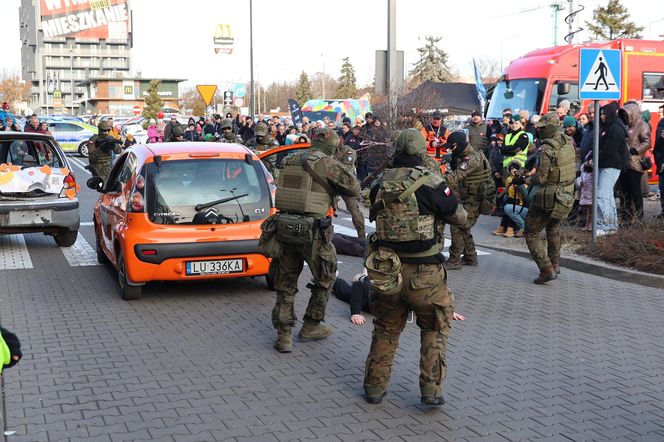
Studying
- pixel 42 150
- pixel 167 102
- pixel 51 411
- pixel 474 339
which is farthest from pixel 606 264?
pixel 167 102

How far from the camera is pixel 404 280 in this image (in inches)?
208

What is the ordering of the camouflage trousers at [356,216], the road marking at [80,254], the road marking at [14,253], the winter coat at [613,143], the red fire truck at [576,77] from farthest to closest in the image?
the red fire truck at [576,77], the winter coat at [613,143], the camouflage trousers at [356,216], the road marking at [80,254], the road marking at [14,253]

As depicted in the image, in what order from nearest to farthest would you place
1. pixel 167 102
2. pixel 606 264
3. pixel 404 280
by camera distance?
1. pixel 404 280
2. pixel 606 264
3. pixel 167 102

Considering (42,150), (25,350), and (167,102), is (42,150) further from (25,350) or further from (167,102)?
(167,102)

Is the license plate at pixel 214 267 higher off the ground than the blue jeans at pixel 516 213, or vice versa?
the blue jeans at pixel 516 213

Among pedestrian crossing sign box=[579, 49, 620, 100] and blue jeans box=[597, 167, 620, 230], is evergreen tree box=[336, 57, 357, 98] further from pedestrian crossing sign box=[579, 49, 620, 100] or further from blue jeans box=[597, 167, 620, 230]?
pedestrian crossing sign box=[579, 49, 620, 100]

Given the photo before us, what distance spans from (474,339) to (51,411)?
3.58 meters

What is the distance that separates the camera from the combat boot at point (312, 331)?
23.5 ft

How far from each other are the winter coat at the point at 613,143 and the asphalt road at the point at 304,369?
9.96ft

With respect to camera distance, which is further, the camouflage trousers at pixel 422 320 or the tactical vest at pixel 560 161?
the tactical vest at pixel 560 161

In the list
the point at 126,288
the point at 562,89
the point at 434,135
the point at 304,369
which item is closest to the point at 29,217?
the point at 126,288

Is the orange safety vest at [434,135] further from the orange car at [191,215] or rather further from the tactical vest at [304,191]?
the tactical vest at [304,191]

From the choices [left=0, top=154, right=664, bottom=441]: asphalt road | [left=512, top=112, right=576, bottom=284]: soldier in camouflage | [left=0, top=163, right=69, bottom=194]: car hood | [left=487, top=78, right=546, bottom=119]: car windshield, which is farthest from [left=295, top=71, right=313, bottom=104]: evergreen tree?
A: [left=0, top=154, right=664, bottom=441]: asphalt road

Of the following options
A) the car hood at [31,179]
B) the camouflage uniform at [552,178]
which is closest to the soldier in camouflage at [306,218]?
the camouflage uniform at [552,178]
